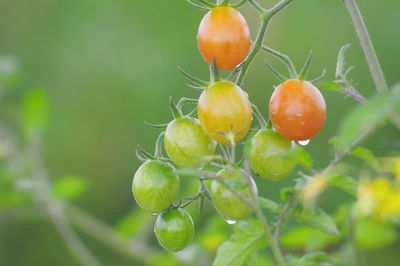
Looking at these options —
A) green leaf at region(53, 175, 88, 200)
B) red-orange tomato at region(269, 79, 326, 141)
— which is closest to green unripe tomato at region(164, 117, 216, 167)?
red-orange tomato at region(269, 79, 326, 141)

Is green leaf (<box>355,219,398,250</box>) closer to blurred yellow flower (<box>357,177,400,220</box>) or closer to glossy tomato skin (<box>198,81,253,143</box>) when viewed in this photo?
glossy tomato skin (<box>198,81,253,143</box>)

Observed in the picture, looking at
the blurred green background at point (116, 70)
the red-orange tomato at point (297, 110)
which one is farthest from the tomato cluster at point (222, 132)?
the blurred green background at point (116, 70)

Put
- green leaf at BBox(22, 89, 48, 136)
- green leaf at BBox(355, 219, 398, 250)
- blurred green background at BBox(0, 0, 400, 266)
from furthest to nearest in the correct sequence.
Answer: blurred green background at BBox(0, 0, 400, 266), green leaf at BBox(22, 89, 48, 136), green leaf at BBox(355, 219, 398, 250)

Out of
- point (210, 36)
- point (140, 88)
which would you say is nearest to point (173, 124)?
point (210, 36)

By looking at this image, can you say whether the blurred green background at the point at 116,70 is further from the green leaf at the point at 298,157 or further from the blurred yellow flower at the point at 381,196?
the blurred yellow flower at the point at 381,196

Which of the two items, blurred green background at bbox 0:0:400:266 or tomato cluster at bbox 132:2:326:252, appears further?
blurred green background at bbox 0:0:400:266

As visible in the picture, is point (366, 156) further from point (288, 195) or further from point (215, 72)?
point (215, 72)

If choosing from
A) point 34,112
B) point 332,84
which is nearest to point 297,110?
point 332,84
